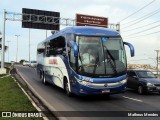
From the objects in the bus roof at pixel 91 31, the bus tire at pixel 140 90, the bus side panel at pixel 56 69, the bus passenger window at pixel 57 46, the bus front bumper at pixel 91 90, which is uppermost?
the bus roof at pixel 91 31

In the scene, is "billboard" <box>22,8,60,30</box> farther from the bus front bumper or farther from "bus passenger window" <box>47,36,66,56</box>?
the bus front bumper

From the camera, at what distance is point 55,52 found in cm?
2042

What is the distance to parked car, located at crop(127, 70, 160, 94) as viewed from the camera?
19.8 metres

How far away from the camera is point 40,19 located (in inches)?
1949

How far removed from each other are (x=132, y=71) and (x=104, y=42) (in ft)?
21.4

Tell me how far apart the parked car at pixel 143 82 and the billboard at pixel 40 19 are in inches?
1109

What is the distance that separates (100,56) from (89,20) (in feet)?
105

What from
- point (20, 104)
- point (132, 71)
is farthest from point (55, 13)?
point (20, 104)

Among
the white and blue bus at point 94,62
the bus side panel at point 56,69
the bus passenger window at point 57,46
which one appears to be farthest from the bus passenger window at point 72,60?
the bus passenger window at point 57,46

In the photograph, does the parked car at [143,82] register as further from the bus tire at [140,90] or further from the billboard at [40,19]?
the billboard at [40,19]

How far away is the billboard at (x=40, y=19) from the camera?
1886 inches

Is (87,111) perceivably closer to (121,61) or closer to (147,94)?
(121,61)

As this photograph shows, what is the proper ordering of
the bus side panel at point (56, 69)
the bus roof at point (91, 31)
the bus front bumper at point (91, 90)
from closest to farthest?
the bus front bumper at point (91, 90), the bus roof at point (91, 31), the bus side panel at point (56, 69)

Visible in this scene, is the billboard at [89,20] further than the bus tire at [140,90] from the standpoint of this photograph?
→ Yes
